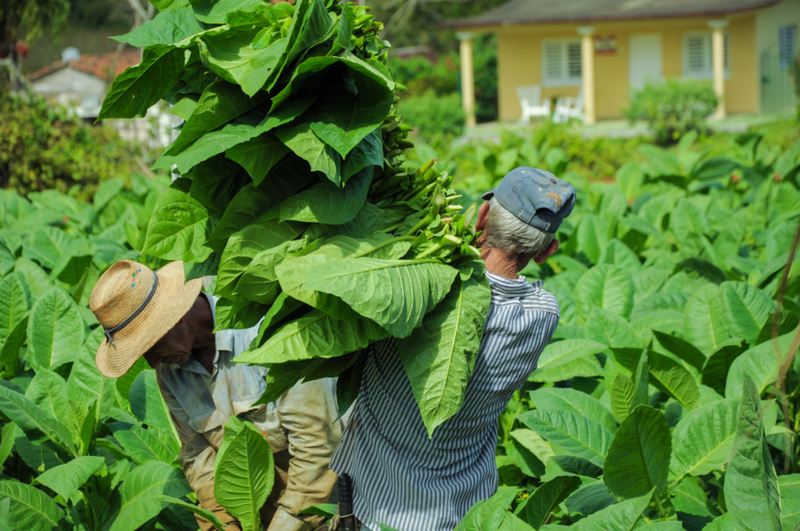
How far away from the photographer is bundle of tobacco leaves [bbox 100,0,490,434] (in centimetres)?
146

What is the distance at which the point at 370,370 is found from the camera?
1.91 meters

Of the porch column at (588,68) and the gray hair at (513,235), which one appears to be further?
the porch column at (588,68)

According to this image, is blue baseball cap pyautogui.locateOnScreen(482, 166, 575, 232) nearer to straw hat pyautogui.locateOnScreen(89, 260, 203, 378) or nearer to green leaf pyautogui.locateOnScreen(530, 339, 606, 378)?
green leaf pyautogui.locateOnScreen(530, 339, 606, 378)

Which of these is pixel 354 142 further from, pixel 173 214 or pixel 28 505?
Result: pixel 28 505

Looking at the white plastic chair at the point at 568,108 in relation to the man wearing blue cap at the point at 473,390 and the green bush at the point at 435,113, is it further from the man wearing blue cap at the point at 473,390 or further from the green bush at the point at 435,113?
the man wearing blue cap at the point at 473,390

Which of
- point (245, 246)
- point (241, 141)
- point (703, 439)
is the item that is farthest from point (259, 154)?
point (703, 439)

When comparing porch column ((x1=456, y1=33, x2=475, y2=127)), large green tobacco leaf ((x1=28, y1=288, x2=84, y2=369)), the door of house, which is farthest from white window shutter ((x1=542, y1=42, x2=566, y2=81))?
large green tobacco leaf ((x1=28, y1=288, x2=84, y2=369))

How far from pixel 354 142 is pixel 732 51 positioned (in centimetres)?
2479

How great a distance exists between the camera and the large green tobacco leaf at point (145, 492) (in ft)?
7.11

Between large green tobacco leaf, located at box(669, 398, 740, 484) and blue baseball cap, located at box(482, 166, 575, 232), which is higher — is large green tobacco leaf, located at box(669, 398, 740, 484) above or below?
below

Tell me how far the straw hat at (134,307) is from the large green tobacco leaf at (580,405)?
4.12 ft

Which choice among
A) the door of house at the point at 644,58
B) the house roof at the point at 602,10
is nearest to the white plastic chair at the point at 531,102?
the house roof at the point at 602,10

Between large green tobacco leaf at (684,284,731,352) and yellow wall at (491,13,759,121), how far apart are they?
2128 cm

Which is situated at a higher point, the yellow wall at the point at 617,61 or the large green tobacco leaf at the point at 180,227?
the yellow wall at the point at 617,61
